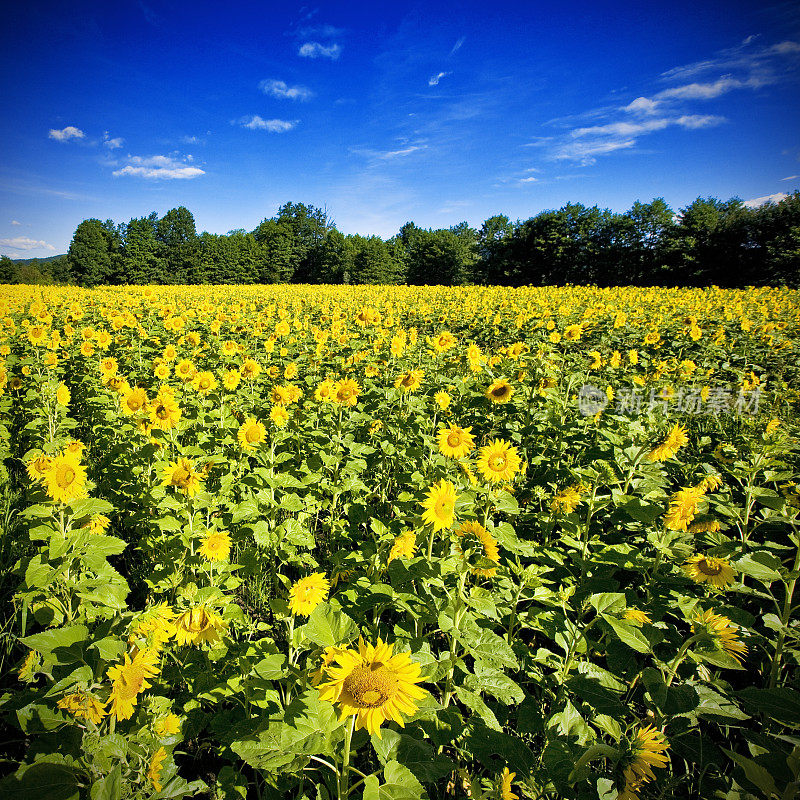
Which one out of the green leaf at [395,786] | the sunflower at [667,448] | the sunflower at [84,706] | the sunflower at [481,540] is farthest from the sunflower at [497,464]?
the sunflower at [84,706]

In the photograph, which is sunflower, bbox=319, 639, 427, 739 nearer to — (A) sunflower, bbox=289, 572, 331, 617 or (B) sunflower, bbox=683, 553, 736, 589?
(A) sunflower, bbox=289, 572, 331, 617

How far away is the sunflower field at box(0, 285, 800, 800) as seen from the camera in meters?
1.34

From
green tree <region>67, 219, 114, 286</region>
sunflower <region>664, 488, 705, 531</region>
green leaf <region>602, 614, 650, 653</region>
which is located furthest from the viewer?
green tree <region>67, 219, 114, 286</region>

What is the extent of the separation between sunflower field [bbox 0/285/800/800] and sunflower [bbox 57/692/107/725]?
0.04 feet

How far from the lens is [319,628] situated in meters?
1.46

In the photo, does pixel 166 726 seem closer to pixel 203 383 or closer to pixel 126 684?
pixel 126 684

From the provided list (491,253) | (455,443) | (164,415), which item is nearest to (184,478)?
(164,415)

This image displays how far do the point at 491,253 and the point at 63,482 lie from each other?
61383 millimetres

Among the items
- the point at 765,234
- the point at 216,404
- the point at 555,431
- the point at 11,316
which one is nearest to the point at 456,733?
the point at 555,431

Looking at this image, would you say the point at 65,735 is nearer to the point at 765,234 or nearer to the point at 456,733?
the point at 456,733

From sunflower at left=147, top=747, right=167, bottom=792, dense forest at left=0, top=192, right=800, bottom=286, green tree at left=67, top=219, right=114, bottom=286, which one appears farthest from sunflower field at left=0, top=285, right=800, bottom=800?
green tree at left=67, top=219, right=114, bottom=286

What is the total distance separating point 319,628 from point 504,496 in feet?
4.61

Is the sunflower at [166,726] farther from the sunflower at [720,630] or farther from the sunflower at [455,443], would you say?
the sunflower at [720,630]

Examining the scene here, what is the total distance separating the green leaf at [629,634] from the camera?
63.5 inches
